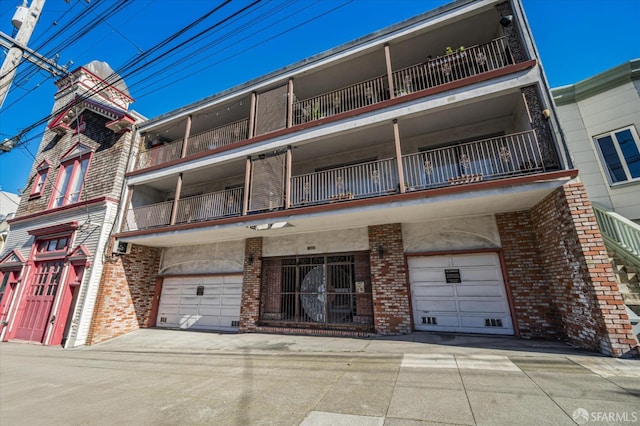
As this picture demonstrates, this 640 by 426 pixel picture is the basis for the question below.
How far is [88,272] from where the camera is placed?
31.8 ft

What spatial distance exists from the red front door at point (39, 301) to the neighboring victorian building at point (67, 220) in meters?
0.04

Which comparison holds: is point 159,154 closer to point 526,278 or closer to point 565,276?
point 526,278

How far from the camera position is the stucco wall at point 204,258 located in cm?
1028

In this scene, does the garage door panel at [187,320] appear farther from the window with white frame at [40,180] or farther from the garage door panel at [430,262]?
the window with white frame at [40,180]

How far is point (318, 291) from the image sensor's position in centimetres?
885

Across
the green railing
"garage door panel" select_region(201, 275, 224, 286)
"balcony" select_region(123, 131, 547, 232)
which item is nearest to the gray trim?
the green railing

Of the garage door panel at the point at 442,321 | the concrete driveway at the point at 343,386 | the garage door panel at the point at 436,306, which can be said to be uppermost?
the garage door panel at the point at 436,306

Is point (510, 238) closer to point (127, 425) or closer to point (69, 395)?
point (127, 425)

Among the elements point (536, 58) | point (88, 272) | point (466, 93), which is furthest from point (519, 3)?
point (88, 272)

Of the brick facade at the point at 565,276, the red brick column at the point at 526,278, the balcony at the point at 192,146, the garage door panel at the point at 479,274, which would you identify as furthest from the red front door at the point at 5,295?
the brick facade at the point at 565,276

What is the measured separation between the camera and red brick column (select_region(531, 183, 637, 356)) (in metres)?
4.58

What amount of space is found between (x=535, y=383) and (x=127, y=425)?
5627 millimetres

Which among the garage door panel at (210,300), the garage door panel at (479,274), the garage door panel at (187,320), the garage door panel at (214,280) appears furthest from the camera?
the garage door panel at (187,320)

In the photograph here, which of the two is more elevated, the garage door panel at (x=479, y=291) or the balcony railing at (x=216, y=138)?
the balcony railing at (x=216, y=138)
